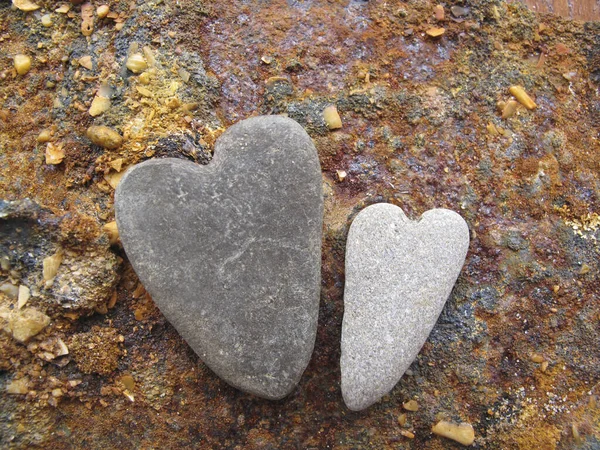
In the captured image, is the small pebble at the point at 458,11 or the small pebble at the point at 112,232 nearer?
the small pebble at the point at 112,232

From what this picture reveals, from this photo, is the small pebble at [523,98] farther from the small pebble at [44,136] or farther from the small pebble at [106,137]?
the small pebble at [44,136]

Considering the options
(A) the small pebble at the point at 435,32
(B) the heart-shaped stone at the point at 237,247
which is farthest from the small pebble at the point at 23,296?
(A) the small pebble at the point at 435,32

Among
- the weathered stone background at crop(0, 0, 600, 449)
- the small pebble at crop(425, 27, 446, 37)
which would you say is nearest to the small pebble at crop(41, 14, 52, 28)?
the weathered stone background at crop(0, 0, 600, 449)

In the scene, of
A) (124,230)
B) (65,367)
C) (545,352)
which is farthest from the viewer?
(545,352)

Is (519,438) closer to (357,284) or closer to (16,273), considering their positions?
(357,284)

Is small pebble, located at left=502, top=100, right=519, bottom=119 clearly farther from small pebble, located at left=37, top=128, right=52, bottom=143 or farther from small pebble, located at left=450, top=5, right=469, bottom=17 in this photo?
small pebble, located at left=37, top=128, right=52, bottom=143

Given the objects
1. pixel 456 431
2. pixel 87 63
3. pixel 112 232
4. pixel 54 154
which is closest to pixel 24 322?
pixel 112 232

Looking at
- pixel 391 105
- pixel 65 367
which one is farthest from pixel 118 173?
pixel 391 105
